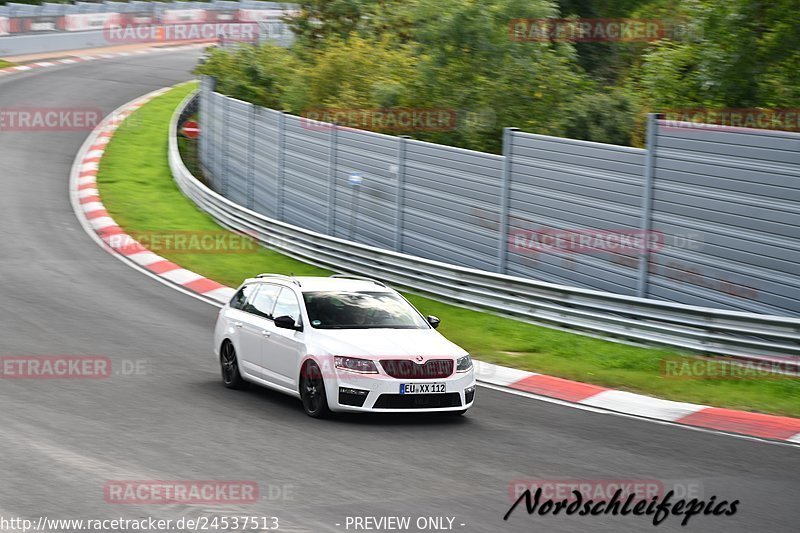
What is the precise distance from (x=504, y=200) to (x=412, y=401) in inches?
302

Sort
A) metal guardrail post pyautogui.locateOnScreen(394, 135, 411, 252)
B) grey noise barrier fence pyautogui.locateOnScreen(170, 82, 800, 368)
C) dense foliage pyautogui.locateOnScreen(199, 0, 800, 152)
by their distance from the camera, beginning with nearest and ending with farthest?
1. grey noise barrier fence pyautogui.locateOnScreen(170, 82, 800, 368)
2. metal guardrail post pyautogui.locateOnScreen(394, 135, 411, 252)
3. dense foliage pyautogui.locateOnScreen(199, 0, 800, 152)

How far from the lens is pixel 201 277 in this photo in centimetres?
2144

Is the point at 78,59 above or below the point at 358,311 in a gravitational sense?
above

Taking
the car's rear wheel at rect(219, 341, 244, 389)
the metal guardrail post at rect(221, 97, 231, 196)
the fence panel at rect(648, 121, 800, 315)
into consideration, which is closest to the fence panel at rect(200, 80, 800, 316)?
the fence panel at rect(648, 121, 800, 315)

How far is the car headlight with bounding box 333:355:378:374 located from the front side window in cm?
111

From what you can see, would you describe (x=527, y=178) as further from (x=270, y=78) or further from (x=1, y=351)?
(x=270, y=78)

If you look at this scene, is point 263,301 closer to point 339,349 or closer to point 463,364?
point 339,349

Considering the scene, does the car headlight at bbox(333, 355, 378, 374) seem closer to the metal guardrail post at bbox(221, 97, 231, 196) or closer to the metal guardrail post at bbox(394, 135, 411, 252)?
the metal guardrail post at bbox(394, 135, 411, 252)

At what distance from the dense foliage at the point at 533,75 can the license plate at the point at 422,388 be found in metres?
12.4

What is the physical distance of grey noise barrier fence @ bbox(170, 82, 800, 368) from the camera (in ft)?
47.2

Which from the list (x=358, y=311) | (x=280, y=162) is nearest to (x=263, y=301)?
(x=358, y=311)

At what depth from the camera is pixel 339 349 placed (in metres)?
11.5

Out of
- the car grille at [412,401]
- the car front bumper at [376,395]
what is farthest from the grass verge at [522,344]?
the car front bumper at [376,395]

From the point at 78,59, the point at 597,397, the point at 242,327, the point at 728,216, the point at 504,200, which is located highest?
the point at 78,59
